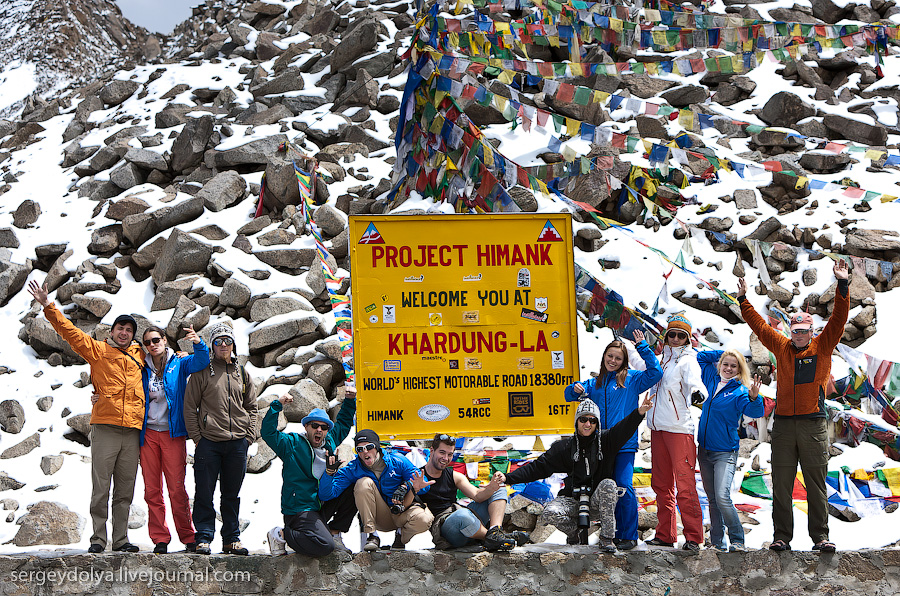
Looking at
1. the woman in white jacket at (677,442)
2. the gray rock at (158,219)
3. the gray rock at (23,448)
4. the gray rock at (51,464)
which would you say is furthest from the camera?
the gray rock at (158,219)

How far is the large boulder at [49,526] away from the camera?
7801mm

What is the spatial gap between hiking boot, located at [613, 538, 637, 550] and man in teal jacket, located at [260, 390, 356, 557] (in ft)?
6.78

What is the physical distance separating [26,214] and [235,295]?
586 centimetres

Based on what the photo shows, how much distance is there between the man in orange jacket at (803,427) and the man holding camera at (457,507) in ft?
6.96

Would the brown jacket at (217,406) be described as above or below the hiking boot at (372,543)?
above

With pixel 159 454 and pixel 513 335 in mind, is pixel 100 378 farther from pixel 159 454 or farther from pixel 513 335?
pixel 513 335

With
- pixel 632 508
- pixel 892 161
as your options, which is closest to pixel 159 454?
pixel 632 508

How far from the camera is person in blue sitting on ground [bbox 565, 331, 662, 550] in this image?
6.33m

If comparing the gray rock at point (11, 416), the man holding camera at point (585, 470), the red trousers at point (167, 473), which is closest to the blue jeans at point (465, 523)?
the man holding camera at point (585, 470)

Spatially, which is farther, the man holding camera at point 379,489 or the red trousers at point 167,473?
the red trousers at point 167,473

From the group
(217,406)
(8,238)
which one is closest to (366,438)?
(217,406)

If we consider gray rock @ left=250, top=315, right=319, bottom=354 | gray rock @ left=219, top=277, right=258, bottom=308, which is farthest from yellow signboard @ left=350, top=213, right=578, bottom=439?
gray rock @ left=219, top=277, right=258, bottom=308

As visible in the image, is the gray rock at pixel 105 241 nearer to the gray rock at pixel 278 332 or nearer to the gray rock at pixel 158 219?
the gray rock at pixel 158 219

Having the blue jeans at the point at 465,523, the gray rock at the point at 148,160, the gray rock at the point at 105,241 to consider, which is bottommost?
Result: the blue jeans at the point at 465,523
